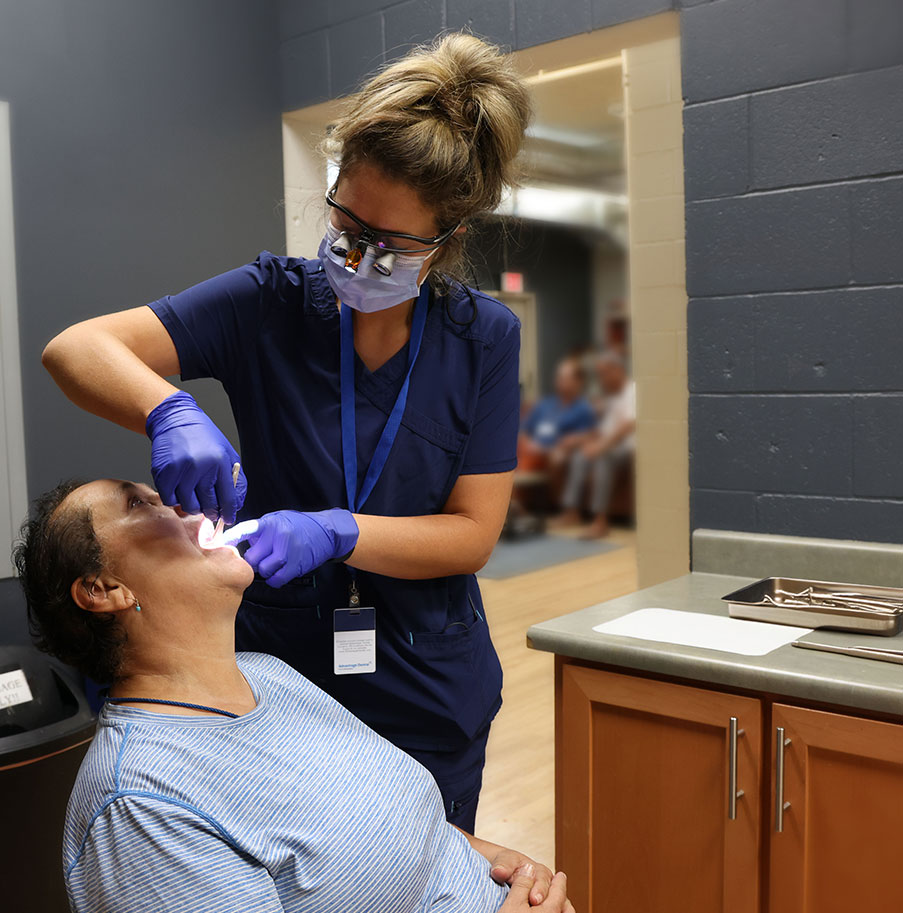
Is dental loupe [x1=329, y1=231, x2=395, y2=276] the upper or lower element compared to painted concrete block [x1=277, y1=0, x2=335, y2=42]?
lower

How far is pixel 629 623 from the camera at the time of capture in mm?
1761

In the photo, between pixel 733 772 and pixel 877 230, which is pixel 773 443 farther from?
pixel 733 772

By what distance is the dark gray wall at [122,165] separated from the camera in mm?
2316

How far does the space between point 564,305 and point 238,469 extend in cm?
78

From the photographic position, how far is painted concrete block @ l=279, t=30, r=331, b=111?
109 inches

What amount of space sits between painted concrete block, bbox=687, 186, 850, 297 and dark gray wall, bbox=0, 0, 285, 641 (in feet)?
4.48

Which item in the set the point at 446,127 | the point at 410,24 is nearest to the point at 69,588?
the point at 446,127

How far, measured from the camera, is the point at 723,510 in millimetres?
2127

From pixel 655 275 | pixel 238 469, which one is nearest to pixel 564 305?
pixel 238 469

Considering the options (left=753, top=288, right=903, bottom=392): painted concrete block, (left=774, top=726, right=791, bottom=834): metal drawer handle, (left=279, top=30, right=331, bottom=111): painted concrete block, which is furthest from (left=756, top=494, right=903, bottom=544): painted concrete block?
(left=279, top=30, right=331, bottom=111): painted concrete block

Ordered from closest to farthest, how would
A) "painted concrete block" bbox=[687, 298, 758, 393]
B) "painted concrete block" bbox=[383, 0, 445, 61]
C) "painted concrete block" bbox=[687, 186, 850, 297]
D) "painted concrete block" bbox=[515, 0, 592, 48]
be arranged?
"painted concrete block" bbox=[687, 186, 850, 297] < "painted concrete block" bbox=[687, 298, 758, 393] < "painted concrete block" bbox=[515, 0, 592, 48] < "painted concrete block" bbox=[383, 0, 445, 61]

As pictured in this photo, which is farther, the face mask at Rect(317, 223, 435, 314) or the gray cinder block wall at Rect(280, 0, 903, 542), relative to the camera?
the gray cinder block wall at Rect(280, 0, 903, 542)

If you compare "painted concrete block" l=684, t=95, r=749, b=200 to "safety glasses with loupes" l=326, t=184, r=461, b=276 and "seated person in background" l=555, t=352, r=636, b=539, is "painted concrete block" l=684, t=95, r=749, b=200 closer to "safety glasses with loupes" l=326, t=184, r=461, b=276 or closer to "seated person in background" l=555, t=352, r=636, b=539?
"safety glasses with loupes" l=326, t=184, r=461, b=276

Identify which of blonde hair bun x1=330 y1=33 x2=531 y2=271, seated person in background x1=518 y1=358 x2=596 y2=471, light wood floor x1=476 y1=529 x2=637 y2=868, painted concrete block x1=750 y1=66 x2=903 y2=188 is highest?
painted concrete block x1=750 y1=66 x2=903 y2=188
